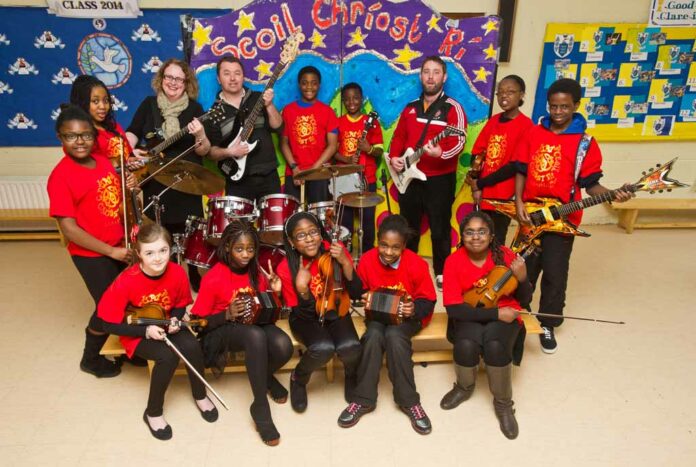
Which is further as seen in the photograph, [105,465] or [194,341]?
[194,341]

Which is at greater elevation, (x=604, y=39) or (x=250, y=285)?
(x=604, y=39)

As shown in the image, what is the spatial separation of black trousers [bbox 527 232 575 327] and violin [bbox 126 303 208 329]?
2.02 meters

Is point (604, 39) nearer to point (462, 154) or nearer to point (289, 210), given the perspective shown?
point (462, 154)

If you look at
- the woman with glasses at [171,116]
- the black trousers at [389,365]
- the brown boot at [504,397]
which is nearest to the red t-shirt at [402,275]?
the black trousers at [389,365]

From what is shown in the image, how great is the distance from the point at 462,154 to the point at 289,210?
5.41 feet

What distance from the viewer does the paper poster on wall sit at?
4746 millimetres

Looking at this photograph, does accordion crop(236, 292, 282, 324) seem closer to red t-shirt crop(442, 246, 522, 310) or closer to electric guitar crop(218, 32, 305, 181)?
red t-shirt crop(442, 246, 522, 310)

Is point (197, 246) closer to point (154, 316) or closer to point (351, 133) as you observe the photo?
point (154, 316)

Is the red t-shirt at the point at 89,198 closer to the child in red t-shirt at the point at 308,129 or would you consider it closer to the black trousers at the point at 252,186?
the black trousers at the point at 252,186

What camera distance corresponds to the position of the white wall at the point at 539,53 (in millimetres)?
4648

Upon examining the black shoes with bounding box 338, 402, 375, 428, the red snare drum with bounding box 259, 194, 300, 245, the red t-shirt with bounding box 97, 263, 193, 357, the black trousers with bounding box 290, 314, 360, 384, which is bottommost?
the black shoes with bounding box 338, 402, 375, 428

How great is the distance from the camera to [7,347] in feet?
10.4

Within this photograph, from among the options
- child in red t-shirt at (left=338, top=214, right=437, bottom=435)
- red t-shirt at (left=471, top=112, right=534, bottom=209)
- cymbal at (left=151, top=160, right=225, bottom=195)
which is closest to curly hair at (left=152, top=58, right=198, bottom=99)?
cymbal at (left=151, top=160, right=225, bottom=195)

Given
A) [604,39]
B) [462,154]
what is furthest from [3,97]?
[604,39]
